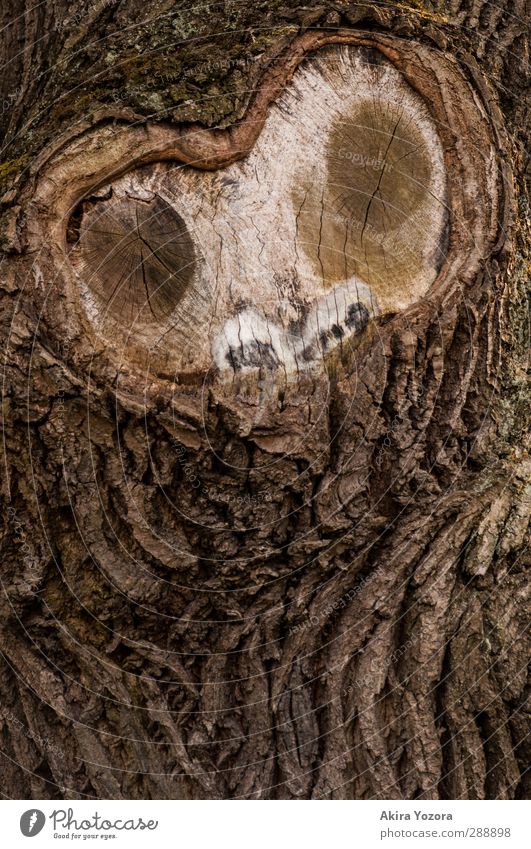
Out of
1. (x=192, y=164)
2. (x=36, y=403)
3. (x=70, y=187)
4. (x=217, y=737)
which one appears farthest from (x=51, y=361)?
(x=217, y=737)

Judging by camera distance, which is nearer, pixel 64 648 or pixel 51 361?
pixel 51 361

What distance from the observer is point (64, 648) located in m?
2.11

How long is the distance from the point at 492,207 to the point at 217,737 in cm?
172

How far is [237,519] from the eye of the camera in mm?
2125

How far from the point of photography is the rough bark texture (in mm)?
2035

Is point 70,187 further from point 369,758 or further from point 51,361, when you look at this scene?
point 369,758
